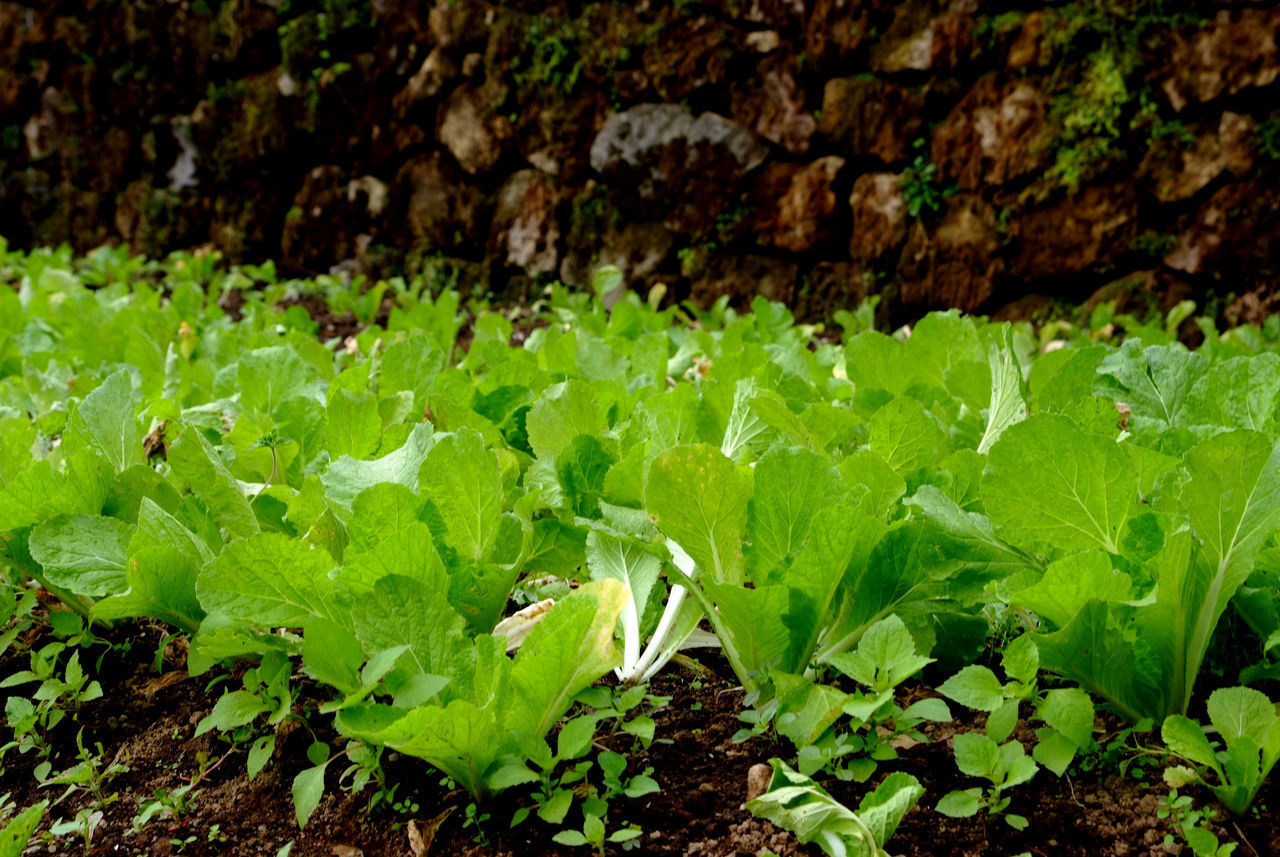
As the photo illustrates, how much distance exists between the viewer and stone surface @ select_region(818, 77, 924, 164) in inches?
159

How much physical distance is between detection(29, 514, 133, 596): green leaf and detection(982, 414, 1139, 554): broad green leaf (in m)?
0.89

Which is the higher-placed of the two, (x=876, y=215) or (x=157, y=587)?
(x=157, y=587)

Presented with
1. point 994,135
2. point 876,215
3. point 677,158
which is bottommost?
point 876,215

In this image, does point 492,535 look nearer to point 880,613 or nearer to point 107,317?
point 880,613

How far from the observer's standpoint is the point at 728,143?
4.30 metres

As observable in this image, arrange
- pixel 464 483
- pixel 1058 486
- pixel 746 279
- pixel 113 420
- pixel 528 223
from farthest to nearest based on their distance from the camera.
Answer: pixel 528 223 → pixel 746 279 → pixel 113 420 → pixel 464 483 → pixel 1058 486

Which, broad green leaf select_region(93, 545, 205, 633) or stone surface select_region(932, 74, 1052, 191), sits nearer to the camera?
broad green leaf select_region(93, 545, 205, 633)

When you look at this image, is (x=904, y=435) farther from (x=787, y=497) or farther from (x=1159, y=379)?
A: (x=1159, y=379)

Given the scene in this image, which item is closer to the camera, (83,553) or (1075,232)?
(83,553)

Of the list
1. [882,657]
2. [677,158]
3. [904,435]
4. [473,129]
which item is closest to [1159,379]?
[904,435]

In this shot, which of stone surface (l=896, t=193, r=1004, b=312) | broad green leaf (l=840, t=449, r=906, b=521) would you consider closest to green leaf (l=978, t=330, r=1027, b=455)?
broad green leaf (l=840, t=449, r=906, b=521)

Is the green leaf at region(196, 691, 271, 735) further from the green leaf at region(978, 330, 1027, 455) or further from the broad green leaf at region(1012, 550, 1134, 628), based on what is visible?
the green leaf at region(978, 330, 1027, 455)

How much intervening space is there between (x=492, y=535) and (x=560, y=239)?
12.7 ft

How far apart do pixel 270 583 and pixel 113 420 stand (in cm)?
51
